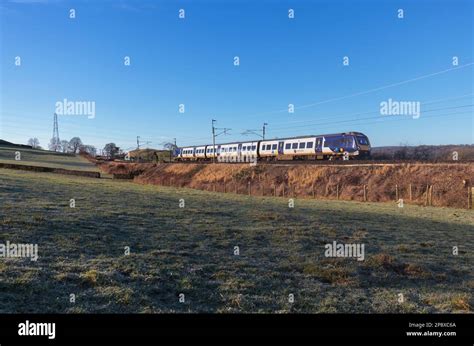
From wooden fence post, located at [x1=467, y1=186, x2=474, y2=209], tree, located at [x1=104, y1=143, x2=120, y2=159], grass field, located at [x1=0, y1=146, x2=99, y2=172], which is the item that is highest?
tree, located at [x1=104, y1=143, x2=120, y2=159]

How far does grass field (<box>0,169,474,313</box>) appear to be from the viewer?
621cm

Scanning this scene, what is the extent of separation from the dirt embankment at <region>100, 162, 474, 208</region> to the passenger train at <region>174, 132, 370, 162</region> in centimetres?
313

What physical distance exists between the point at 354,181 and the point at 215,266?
33.5m

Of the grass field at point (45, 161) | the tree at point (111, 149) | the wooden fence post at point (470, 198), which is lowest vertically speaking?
the wooden fence post at point (470, 198)

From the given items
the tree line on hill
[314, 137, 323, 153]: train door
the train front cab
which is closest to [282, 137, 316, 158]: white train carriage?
[314, 137, 323, 153]: train door

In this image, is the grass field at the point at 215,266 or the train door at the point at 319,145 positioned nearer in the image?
the grass field at the point at 215,266

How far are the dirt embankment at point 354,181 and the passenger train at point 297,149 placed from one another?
313 centimetres

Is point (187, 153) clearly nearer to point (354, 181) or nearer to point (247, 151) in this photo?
point (247, 151)

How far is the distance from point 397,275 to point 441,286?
0.81 metres

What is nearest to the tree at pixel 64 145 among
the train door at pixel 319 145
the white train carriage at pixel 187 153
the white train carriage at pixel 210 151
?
the white train carriage at pixel 187 153

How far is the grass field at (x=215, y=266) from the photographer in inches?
245

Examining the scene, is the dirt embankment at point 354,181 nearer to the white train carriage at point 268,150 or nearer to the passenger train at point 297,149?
the passenger train at point 297,149

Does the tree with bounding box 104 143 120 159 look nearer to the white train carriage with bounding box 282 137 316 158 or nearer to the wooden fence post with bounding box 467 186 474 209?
the white train carriage with bounding box 282 137 316 158
